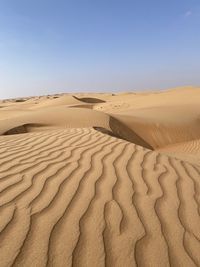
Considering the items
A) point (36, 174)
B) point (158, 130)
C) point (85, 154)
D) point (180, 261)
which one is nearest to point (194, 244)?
point (180, 261)

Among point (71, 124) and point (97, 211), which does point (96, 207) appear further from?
point (71, 124)

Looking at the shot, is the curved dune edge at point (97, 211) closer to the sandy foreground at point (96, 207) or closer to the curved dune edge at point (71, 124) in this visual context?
the sandy foreground at point (96, 207)

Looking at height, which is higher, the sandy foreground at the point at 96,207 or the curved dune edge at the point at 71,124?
the sandy foreground at the point at 96,207

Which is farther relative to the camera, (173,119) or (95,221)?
(173,119)

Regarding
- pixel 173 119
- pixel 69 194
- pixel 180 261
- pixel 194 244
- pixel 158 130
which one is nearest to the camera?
pixel 180 261

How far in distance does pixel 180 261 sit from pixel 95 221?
29.3 inches

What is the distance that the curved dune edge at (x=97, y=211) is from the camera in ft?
7.82

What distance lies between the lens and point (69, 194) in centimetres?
339

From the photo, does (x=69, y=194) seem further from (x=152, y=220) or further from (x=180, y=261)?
(x=180, y=261)

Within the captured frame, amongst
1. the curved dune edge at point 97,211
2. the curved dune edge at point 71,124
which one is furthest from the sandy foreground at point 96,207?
the curved dune edge at point 71,124

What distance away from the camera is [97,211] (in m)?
3.03

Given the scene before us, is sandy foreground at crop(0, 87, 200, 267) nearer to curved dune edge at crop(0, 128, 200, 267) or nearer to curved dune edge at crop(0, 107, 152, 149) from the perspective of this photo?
curved dune edge at crop(0, 128, 200, 267)

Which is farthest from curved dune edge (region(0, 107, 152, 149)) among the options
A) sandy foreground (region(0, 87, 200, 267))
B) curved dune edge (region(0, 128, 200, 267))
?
curved dune edge (region(0, 128, 200, 267))

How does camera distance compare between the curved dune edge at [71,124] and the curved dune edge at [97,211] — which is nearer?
the curved dune edge at [97,211]
